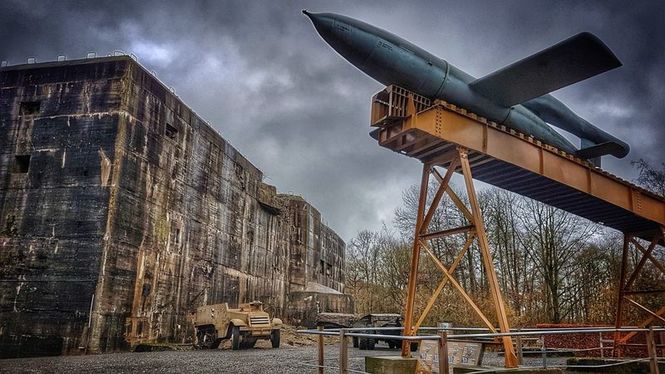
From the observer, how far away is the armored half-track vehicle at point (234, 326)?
21.1 metres

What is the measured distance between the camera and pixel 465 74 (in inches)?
451

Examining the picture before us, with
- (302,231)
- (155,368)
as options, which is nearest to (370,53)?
(155,368)

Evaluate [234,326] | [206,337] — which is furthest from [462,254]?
[206,337]

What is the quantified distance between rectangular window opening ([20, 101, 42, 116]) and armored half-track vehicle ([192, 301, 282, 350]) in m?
12.4

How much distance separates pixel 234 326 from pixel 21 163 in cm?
1288

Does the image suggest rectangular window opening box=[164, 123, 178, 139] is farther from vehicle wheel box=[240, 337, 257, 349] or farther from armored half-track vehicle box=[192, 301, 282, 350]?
vehicle wheel box=[240, 337, 257, 349]

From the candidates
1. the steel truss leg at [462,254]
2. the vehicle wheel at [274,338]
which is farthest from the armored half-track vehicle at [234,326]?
the steel truss leg at [462,254]

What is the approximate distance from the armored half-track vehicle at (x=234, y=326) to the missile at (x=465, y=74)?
1435 centimetres

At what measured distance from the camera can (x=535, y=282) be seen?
31984 millimetres

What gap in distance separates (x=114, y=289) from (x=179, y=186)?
7314 mm

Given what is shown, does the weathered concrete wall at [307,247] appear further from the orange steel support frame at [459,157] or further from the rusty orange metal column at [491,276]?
the rusty orange metal column at [491,276]

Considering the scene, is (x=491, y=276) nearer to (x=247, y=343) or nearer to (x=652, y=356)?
(x=652, y=356)

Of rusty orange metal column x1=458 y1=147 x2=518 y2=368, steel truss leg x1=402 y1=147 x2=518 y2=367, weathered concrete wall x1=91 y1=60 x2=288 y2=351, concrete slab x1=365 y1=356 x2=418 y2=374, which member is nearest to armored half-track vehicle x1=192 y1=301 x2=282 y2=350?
weathered concrete wall x1=91 y1=60 x2=288 y2=351

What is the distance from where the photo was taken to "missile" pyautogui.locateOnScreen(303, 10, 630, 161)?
9.52 metres
